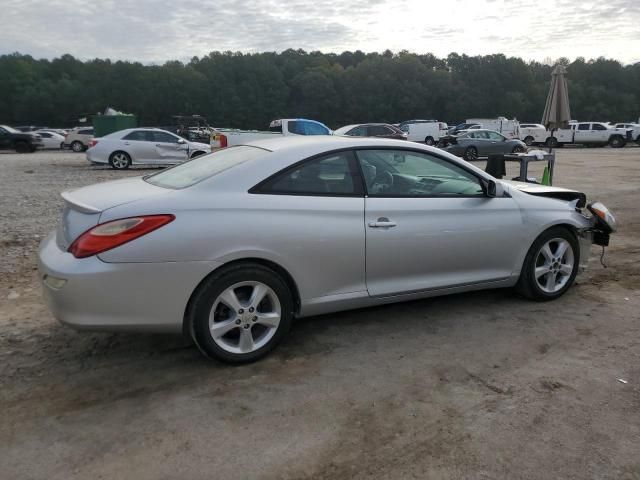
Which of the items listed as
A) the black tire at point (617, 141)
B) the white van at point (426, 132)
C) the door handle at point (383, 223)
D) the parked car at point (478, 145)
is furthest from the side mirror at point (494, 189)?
the black tire at point (617, 141)

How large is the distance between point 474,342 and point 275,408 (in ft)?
5.37

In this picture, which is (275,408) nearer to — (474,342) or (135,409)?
(135,409)

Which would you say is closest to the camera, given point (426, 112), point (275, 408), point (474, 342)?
point (275, 408)

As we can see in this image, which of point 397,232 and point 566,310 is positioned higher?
point 397,232

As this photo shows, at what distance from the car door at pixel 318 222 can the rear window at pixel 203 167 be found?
350mm

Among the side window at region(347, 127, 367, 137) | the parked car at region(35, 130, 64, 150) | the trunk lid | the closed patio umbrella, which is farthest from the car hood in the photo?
the parked car at region(35, 130, 64, 150)

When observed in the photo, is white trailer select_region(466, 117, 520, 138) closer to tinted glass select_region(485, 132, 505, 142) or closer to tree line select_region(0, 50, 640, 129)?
tinted glass select_region(485, 132, 505, 142)

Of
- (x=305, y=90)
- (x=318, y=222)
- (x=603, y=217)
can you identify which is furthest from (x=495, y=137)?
(x=305, y=90)

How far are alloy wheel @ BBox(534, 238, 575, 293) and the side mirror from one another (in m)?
0.65

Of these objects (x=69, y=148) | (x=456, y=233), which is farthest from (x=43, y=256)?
(x=69, y=148)

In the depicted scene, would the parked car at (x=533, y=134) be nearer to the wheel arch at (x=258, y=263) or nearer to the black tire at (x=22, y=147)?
the black tire at (x=22, y=147)

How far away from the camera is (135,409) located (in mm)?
3070

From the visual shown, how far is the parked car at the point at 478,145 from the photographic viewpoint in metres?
25.4

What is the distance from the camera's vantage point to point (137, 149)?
1797 centimetres
